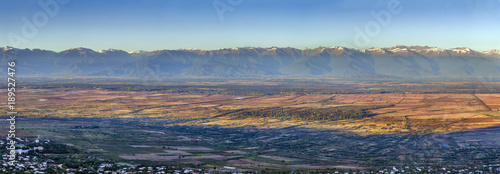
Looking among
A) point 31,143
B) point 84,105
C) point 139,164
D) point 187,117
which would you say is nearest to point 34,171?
point 139,164

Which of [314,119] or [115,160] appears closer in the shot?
[115,160]

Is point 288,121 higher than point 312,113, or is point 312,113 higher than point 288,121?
point 312,113

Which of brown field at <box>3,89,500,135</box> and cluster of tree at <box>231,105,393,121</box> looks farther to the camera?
cluster of tree at <box>231,105,393,121</box>

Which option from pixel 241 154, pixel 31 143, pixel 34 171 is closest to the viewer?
pixel 34 171

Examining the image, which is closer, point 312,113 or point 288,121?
point 288,121

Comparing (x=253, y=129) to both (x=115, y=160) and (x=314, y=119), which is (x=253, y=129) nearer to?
(x=314, y=119)

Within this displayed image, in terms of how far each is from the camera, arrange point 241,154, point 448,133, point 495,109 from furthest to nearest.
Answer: point 495,109 → point 448,133 → point 241,154

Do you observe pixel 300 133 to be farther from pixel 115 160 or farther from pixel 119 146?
pixel 115 160

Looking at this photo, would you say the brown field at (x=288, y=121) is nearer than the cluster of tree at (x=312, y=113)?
Yes
